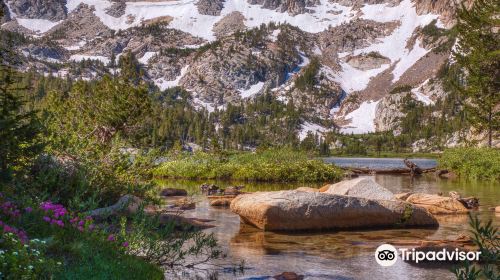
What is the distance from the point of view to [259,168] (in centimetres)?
4962

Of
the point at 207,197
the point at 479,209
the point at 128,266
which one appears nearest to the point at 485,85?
the point at 479,209

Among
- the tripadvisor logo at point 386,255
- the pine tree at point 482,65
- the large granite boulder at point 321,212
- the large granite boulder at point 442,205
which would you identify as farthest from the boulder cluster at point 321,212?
the pine tree at point 482,65

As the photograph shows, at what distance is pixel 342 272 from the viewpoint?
12.4 m

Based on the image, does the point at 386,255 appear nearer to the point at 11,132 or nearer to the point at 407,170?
the point at 11,132

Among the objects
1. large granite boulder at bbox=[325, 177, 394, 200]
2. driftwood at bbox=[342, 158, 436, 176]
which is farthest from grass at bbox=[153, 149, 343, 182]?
large granite boulder at bbox=[325, 177, 394, 200]

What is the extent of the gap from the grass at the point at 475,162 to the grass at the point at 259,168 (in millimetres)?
15468

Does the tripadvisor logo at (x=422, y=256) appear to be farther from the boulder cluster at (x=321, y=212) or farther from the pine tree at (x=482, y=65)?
the pine tree at (x=482, y=65)

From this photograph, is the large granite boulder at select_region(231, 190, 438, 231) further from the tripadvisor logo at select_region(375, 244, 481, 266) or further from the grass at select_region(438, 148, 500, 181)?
the grass at select_region(438, 148, 500, 181)

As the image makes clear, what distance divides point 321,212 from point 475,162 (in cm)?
4371

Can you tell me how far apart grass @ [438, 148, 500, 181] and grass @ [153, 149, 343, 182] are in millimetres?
15468

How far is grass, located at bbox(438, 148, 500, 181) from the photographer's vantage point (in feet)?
175

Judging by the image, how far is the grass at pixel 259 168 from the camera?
160 ft

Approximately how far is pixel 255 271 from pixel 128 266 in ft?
13.9

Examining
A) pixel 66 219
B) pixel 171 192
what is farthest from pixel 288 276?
pixel 171 192
